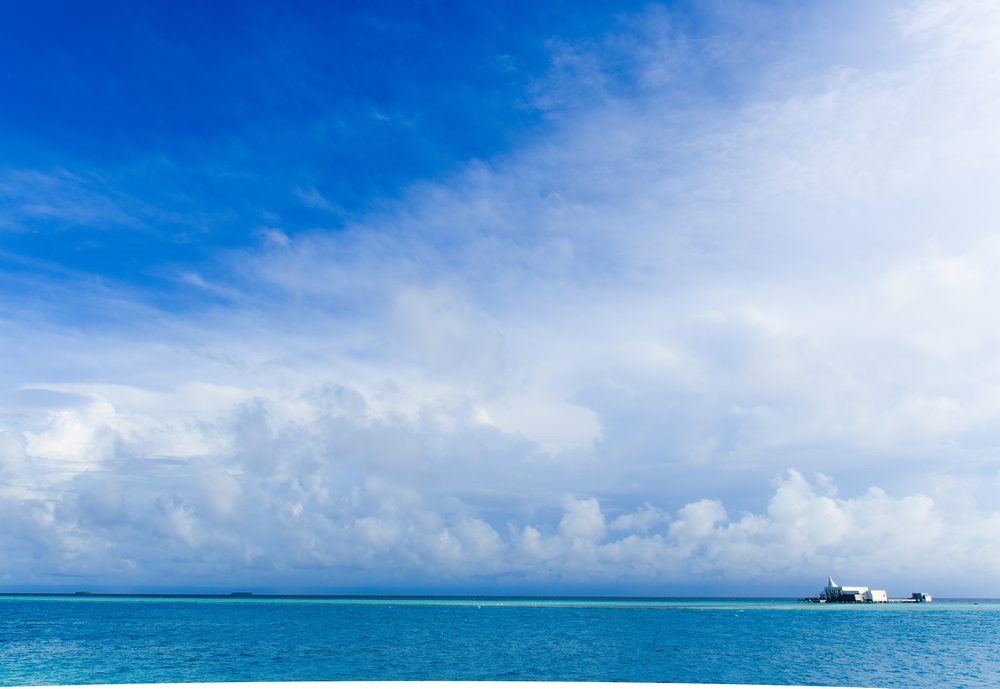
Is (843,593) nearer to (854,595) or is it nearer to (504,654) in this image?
(854,595)

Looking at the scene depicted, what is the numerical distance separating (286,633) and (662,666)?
3940 centimetres

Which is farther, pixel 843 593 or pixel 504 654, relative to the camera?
pixel 843 593

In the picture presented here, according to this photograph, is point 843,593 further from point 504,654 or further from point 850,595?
point 504,654

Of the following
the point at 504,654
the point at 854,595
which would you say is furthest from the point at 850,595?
the point at 504,654

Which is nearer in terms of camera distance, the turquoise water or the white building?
the turquoise water

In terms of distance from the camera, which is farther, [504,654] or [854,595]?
[854,595]

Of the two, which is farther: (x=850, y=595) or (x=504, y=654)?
(x=850, y=595)

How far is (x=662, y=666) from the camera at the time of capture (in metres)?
44.7

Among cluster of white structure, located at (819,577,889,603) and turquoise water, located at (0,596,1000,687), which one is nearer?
turquoise water, located at (0,596,1000,687)

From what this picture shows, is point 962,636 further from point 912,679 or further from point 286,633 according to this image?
point 286,633

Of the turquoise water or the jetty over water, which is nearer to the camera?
the turquoise water

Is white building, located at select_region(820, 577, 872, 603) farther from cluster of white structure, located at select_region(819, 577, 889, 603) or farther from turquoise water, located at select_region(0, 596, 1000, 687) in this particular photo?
turquoise water, located at select_region(0, 596, 1000, 687)

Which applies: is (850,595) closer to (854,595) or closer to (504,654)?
(854,595)

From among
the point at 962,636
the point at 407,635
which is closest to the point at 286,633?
the point at 407,635
